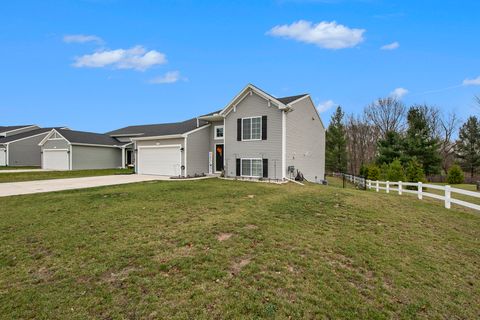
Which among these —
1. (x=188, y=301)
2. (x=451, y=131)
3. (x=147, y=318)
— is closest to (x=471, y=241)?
(x=188, y=301)

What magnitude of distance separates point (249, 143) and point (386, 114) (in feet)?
112

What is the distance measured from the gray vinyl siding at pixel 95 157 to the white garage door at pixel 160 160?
9053mm

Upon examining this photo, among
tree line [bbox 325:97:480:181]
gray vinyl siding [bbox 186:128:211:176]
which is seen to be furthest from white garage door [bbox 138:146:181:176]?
tree line [bbox 325:97:480:181]

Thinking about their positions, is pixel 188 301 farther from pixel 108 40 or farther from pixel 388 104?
pixel 388 104

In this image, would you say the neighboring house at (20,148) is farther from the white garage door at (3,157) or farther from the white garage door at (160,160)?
the white garage door at (160,160)

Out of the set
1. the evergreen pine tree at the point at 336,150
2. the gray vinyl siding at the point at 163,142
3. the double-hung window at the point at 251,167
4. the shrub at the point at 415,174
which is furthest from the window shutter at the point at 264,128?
the evergreen pine tree at the point at 336,150

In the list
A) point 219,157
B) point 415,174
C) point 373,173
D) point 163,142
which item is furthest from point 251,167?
point 373,173

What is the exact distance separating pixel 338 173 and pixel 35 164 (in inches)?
1662

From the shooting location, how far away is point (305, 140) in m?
19.3

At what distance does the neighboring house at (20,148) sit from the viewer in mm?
31106

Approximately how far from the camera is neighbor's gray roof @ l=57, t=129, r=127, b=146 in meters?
27.6

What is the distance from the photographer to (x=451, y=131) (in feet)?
133

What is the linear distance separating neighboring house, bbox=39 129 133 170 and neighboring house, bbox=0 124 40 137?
12.1 meters

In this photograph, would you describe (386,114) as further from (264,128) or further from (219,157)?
(219,157)
